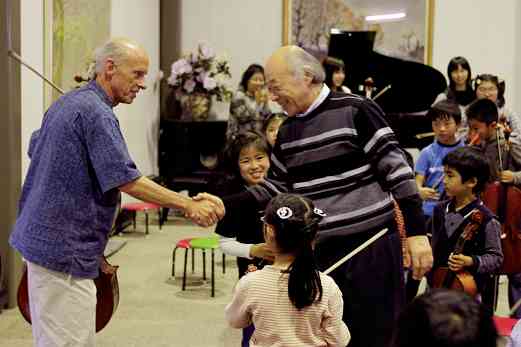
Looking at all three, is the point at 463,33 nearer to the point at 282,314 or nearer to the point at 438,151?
the point at 438,151

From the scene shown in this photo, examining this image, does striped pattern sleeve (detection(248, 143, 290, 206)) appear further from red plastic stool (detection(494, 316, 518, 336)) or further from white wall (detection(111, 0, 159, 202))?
white wall (detection(111, 0, 159, 202))

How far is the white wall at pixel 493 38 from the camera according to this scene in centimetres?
889

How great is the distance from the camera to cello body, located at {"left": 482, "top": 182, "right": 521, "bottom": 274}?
397 centimetres

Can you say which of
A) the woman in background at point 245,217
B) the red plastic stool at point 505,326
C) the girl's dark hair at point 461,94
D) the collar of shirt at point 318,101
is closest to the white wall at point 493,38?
the girl's dark hair at point 461,94

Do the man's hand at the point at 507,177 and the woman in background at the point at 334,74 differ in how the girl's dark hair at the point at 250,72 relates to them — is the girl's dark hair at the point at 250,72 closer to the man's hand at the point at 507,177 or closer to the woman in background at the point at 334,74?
the woman in background at the point at 334,74

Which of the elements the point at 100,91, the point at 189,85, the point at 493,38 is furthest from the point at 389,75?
the point at 100,91

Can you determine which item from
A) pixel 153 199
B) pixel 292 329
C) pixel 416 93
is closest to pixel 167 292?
pixel 153 199

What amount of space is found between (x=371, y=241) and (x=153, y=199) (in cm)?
74

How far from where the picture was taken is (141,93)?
837 cm

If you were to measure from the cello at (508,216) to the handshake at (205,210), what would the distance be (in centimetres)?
171

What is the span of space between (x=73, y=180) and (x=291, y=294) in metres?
0.80

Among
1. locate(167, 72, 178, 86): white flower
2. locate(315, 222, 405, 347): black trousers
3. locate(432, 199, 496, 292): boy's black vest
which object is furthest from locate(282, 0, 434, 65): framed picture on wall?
locate(315, 222, 405, 347): black trousers

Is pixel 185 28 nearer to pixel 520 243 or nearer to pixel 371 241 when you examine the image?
pixel 520 243

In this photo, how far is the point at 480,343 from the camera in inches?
41.5
